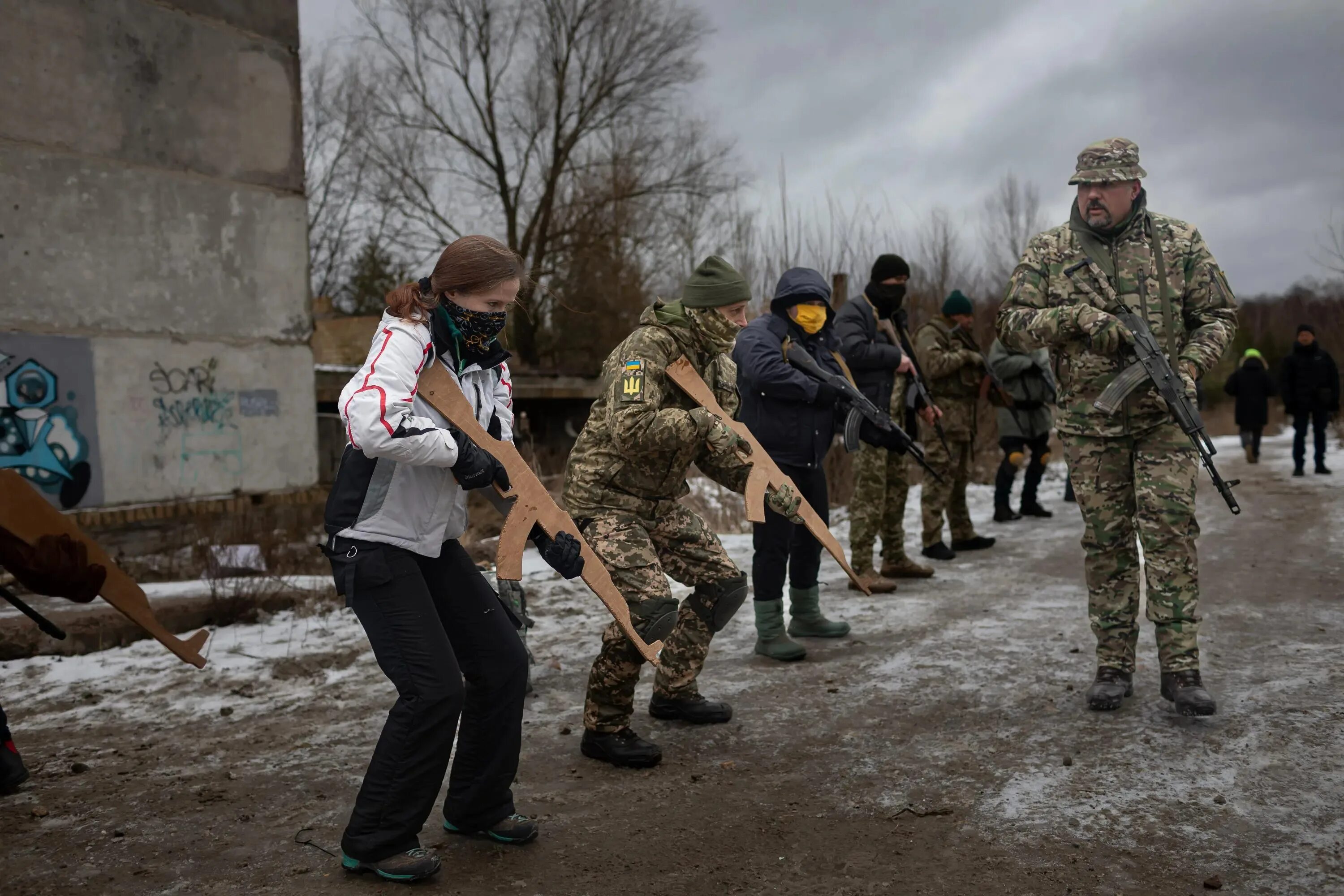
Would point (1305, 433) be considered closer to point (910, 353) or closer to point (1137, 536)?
point (910, 353)

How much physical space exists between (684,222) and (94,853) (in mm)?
20803

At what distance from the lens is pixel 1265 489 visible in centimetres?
1179

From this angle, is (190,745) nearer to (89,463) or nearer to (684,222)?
(89,463)

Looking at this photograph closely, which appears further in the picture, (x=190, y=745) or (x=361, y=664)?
(x=361, y=664)

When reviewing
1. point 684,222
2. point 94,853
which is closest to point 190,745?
point 94,853

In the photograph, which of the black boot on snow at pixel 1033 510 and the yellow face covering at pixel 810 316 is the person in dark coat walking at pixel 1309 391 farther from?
the yellow face covering at pixel 810 316

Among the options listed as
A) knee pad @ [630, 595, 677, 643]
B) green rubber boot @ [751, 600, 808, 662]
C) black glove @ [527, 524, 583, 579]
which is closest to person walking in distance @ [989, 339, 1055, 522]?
green rubber boot @ [751, 600, 808, 662]

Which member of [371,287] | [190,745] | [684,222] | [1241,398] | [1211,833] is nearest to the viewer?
[1211,833]

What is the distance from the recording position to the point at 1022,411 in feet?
31.2

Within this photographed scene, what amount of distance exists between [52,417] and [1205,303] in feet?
28.0

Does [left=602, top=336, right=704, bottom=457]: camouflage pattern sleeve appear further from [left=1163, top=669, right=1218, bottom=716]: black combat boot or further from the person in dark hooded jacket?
[left=1163, top=669, right=1218, bottom=716]: black combat boot

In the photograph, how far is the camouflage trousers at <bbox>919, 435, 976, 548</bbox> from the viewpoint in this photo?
312 inches

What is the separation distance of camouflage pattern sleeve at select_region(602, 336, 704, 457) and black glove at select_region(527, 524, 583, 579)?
546mm

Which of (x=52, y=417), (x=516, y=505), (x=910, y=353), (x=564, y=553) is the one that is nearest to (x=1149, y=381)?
→ (x=564, y=553)
